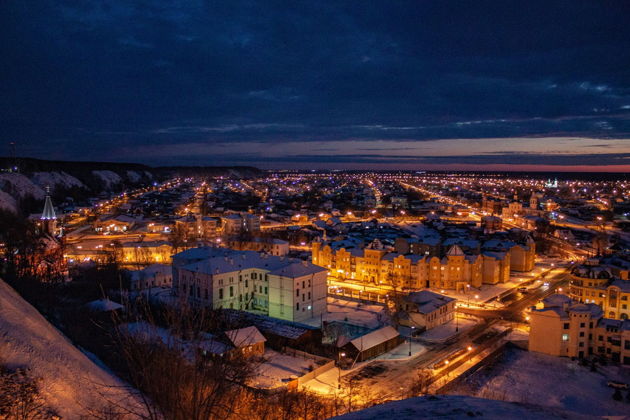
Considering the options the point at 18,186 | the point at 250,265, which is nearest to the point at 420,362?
the point at 250,265

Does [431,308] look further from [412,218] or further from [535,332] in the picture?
[412,218]

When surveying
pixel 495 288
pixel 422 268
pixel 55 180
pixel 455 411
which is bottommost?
pixel 495 288

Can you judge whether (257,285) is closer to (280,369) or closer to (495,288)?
(280,369)

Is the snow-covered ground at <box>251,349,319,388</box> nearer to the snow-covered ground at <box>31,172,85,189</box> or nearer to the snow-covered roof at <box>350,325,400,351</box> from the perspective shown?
the snow-covered roof at <box>350,325,400,351</box>

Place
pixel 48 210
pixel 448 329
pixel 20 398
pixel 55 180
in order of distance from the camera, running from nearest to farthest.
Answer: pixel 20 398 → pixel 448 329 → pixel 48 210 → pixel 55 180

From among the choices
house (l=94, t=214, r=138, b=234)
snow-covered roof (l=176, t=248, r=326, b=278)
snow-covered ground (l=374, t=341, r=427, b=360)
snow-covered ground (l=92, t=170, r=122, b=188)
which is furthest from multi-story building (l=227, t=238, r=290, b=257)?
snow-covered ground (l=92, t=170, r=122, b=188)

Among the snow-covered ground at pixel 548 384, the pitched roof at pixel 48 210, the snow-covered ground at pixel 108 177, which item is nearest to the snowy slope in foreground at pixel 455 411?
the snow-covered ground at pixel 548 384
